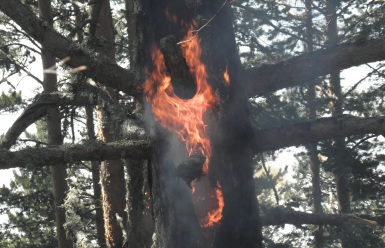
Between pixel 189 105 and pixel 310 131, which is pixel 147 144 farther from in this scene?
pixel 310 131

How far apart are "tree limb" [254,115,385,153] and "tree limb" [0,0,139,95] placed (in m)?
1.45

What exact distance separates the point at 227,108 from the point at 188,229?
4.03 feet

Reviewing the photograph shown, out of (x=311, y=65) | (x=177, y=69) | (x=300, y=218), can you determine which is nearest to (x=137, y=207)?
(x=300, y=218)

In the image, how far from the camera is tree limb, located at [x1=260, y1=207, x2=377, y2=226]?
761 centimetres

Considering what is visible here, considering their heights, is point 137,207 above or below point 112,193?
below

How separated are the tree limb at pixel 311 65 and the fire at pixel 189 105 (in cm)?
55

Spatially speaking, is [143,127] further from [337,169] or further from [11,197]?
[11,197]

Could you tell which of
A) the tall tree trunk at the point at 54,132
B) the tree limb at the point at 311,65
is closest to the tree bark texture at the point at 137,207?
the tree limb at the point at 311,65

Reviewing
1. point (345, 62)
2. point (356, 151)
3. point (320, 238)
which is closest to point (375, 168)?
point (356, 151)

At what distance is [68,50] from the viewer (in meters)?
5.38

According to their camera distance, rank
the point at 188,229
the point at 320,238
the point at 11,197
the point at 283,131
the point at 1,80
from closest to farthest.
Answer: the point at 188,229 → the point at 283,131 → the point at 320,238 → the point at 1,80 → the point at 11,197

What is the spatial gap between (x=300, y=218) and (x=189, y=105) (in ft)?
12.6

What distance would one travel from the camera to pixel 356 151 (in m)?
Result: 15.2

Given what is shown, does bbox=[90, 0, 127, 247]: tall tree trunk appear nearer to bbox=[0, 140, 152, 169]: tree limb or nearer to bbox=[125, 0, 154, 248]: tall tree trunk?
bbox=[125, 0, 154, 248]: tall tree trunk
